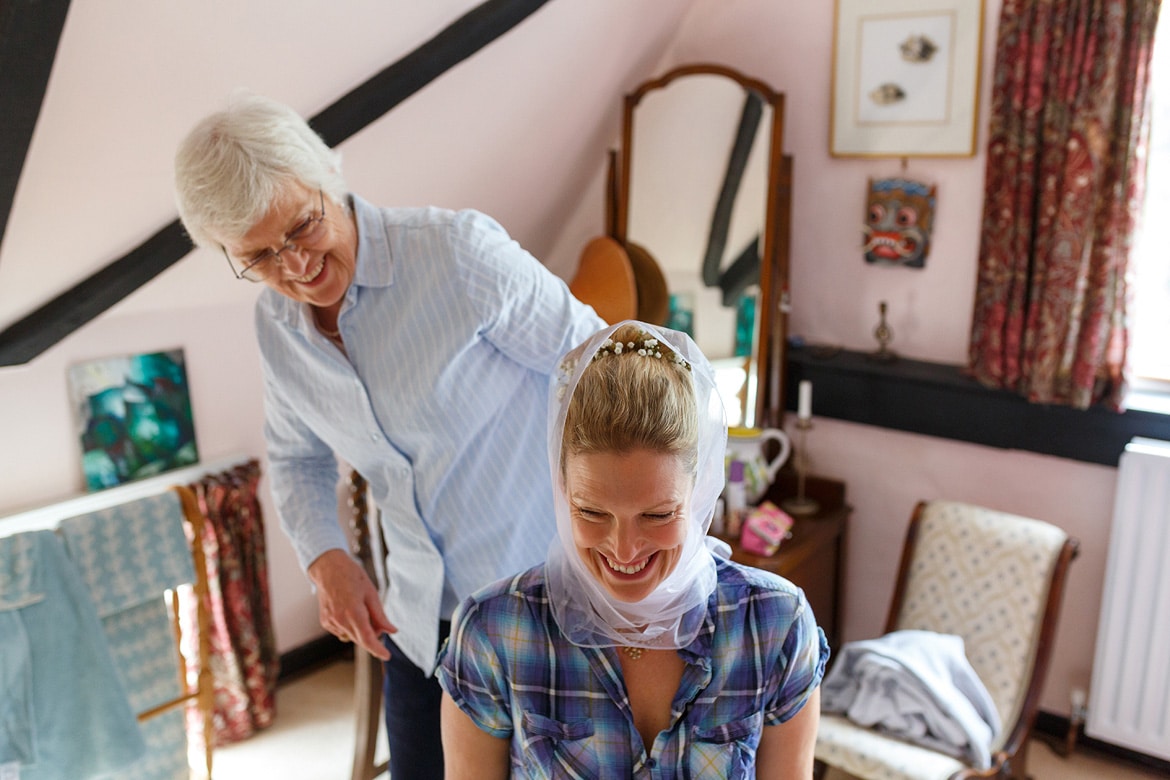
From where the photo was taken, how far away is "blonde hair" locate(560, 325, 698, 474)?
41.0 inches

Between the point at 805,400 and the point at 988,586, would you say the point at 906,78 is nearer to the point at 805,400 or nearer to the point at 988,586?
the point at 805,400

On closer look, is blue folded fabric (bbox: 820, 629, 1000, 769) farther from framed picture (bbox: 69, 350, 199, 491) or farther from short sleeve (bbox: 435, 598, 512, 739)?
framed picture (bbox: 69, 350, 199, 491)

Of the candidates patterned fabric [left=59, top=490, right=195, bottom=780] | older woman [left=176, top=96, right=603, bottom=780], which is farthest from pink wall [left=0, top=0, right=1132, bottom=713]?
older woman [left=176, top=96, right=603, bottom=780]

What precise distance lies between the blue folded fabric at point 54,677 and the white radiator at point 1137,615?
2248mm

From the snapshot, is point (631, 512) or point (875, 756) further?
point (875, 756)

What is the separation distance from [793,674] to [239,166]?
926mm

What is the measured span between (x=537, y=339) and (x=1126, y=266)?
64.1 inches

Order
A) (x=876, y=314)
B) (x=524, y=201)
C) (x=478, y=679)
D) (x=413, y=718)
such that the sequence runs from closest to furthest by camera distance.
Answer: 1. (x=478, y=679)
2. (x=413, y=718)
3. (x=876, y=314)
4. (x=524, y=201)

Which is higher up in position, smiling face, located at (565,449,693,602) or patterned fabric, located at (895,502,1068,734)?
smiling face, located at (565,449,693,602)

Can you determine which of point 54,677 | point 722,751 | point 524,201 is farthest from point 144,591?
point 524,201

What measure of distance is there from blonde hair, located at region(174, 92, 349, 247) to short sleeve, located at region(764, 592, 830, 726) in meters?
0.84

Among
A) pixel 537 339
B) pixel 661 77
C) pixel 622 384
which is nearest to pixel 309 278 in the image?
pixel 537 339

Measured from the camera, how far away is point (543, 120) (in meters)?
2.77

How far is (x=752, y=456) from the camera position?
263 centimetres
